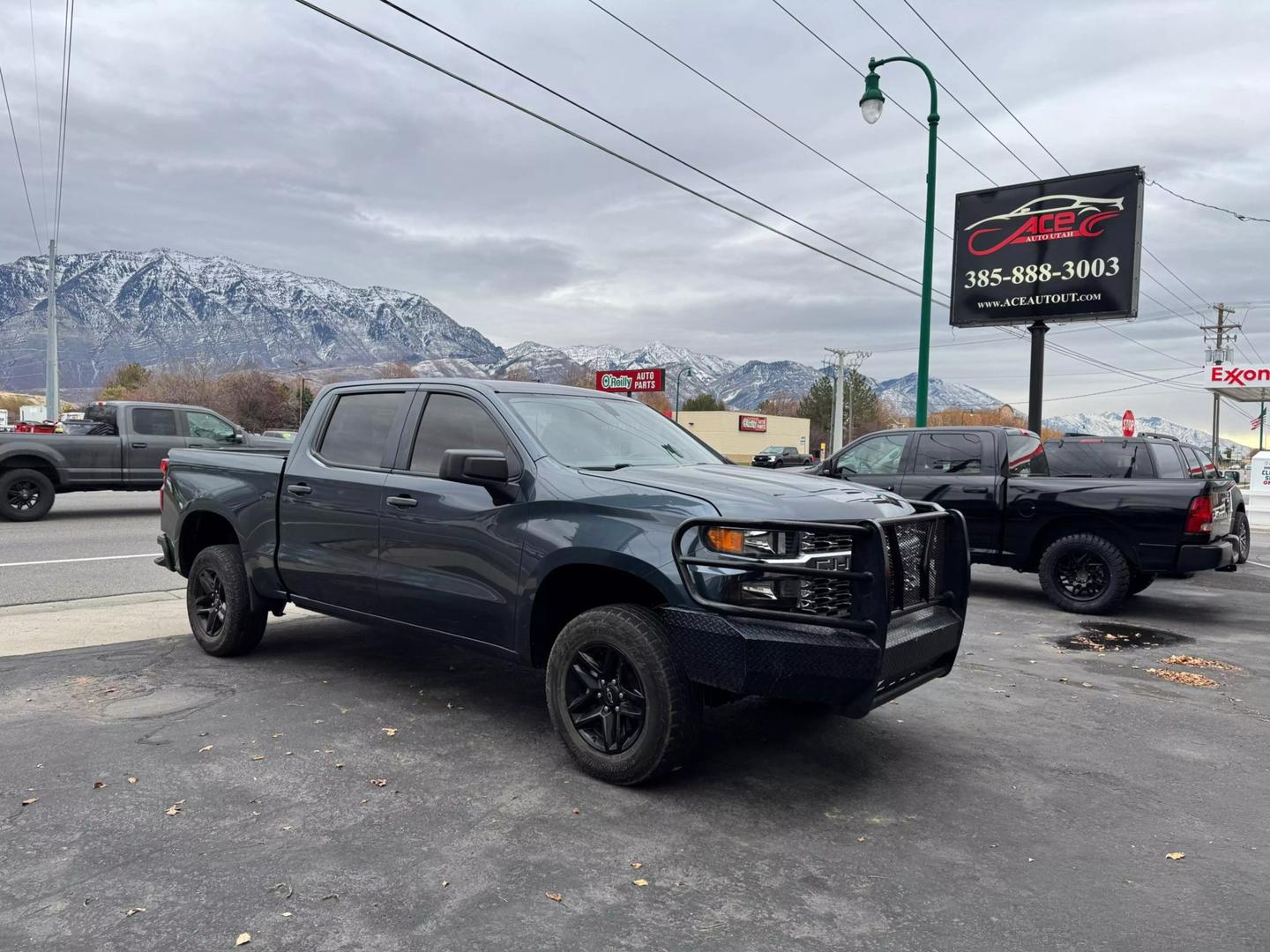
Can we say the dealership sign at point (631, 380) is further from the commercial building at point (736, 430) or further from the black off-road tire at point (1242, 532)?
the black off-road tire at point (1242, 532)

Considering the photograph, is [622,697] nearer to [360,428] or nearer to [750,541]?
[750,541]

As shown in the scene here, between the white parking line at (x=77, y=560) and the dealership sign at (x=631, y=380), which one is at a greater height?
the dealership sign at (x=631, y=380)

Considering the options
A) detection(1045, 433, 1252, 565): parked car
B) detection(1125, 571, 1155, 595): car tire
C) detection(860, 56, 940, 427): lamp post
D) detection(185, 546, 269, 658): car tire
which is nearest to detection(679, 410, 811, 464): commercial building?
detection(860, 56, 940, 427): lamp post

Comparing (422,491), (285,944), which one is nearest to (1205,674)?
(422,491)

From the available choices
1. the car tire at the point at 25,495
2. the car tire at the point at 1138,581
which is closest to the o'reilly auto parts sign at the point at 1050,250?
the car tire at the point at 1138,581

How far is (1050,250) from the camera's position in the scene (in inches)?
935

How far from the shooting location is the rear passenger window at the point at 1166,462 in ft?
35.8

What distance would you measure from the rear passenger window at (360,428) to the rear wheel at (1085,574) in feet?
22.7

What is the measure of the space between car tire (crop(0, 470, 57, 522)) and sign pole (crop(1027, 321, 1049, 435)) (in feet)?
70.4

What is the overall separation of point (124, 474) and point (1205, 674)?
15.4 m

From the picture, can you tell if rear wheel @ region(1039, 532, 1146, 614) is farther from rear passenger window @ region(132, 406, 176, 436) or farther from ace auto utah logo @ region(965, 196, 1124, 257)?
ace auto utah logo @ region(965, 196, 1124, 257)

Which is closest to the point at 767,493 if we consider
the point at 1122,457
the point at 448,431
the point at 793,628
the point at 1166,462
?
the point at 793,628

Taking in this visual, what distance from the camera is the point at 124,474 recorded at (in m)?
15.2

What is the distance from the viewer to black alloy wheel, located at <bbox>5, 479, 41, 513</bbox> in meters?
14.2
